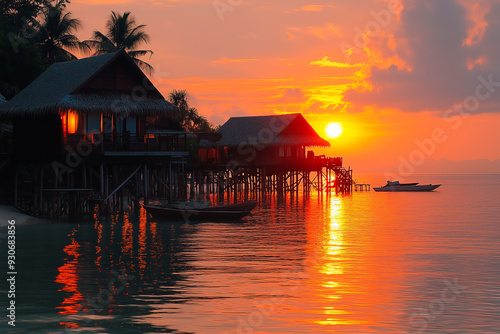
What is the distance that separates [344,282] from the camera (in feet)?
59.4

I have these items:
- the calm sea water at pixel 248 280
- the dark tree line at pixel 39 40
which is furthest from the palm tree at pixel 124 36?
the calm sea water at pixel 248 280

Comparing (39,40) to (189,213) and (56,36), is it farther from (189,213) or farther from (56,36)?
(189,213)

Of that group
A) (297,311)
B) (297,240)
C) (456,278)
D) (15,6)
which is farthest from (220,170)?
(297,311)

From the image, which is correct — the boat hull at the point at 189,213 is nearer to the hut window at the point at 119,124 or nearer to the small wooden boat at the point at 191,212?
the small wooden boat at the point at 191,212

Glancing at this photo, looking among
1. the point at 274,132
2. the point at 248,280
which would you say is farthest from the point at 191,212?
the point at 274,132

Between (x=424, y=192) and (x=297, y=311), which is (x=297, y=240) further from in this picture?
(x=424, y=192)

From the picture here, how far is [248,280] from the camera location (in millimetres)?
18031

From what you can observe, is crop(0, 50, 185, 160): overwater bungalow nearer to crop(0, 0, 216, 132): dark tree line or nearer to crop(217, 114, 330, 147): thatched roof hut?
crop(0, 0, 216, 132): dark tree line

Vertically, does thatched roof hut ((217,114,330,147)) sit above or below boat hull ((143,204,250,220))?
above

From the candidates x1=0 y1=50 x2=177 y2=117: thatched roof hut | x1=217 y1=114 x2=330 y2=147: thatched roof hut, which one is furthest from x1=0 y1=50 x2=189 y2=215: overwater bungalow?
x1=217 y1=114 x2=330 y2=147: thatched roof hut

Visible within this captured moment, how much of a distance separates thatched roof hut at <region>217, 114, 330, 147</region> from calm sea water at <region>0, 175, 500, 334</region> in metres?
29.9

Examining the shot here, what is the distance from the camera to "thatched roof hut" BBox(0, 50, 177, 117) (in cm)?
3412

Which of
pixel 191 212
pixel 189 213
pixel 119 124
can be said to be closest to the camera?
pixel 191 212

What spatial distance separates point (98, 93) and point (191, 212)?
7.92 metres
